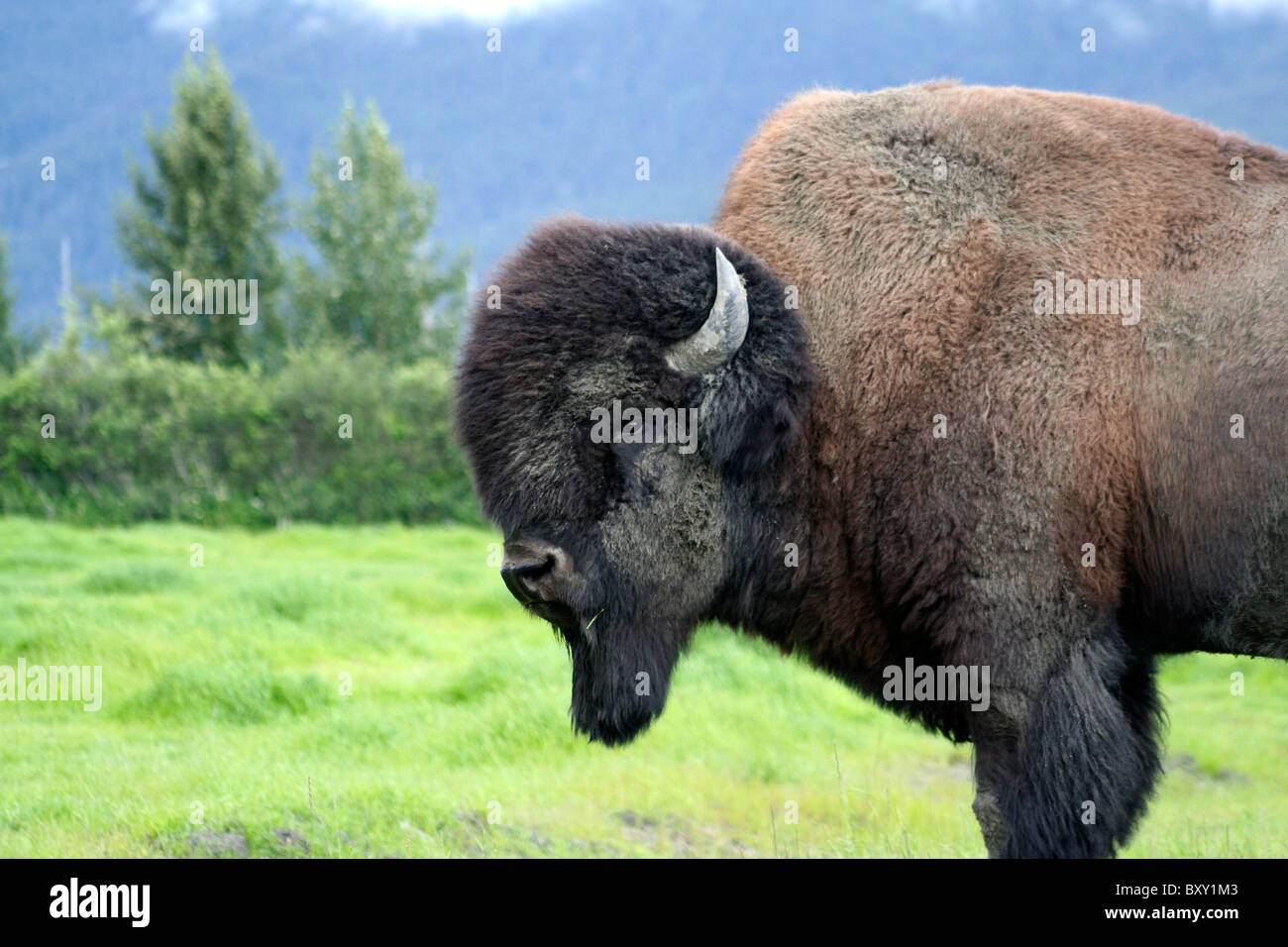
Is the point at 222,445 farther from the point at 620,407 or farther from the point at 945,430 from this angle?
the point at 945,430

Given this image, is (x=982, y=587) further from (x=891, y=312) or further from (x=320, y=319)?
(x=320, y=319)

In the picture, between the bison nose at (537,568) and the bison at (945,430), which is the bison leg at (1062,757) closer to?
the bison at (945,430)

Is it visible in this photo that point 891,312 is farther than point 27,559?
No

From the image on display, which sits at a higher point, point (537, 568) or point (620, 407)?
point (620, 407)

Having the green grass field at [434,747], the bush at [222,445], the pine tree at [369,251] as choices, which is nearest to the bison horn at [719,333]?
the green grass field at [434,747]

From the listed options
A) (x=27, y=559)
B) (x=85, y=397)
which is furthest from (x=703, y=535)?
(x=85, y=397)

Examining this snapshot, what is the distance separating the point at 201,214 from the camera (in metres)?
29.9

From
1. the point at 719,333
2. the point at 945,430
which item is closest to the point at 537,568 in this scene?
the point at 719,333

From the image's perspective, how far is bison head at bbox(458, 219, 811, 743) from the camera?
331 centimetres

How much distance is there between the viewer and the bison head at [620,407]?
10.8 feet

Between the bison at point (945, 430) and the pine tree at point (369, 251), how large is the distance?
3310 centimetres

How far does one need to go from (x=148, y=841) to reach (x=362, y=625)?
170 inches

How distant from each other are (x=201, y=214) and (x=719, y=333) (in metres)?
29.6

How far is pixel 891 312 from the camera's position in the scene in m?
3.38
